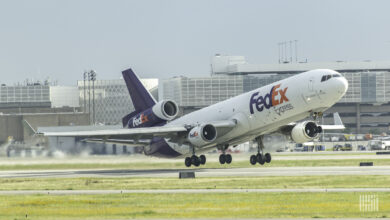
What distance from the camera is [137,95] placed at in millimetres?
73312

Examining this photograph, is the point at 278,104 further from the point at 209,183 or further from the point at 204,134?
the point at 209,183

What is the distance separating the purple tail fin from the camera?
237ft

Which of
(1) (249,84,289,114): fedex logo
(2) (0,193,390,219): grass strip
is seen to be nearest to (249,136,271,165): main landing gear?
(1) (249,84,289,114): fedex logo

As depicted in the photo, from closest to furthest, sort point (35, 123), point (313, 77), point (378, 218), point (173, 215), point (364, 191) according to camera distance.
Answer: point (378, 218)
point (173, 215)
point (364, 191)
point (313, 77)
point (35, 123)

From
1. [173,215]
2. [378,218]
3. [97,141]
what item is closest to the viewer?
[378,218]

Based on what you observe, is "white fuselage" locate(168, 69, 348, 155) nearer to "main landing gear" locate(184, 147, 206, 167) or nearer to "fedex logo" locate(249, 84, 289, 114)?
"fedex logo" locate(249, 84, 289, 114)

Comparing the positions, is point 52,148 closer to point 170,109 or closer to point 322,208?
point 170,109

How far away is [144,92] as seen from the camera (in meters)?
72.8

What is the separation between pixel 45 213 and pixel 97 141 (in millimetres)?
34761

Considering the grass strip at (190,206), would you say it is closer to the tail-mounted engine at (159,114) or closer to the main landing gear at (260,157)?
the main landing gear at (260,157)

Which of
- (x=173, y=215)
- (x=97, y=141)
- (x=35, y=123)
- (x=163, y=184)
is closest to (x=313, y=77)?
(x=163, y=184)
